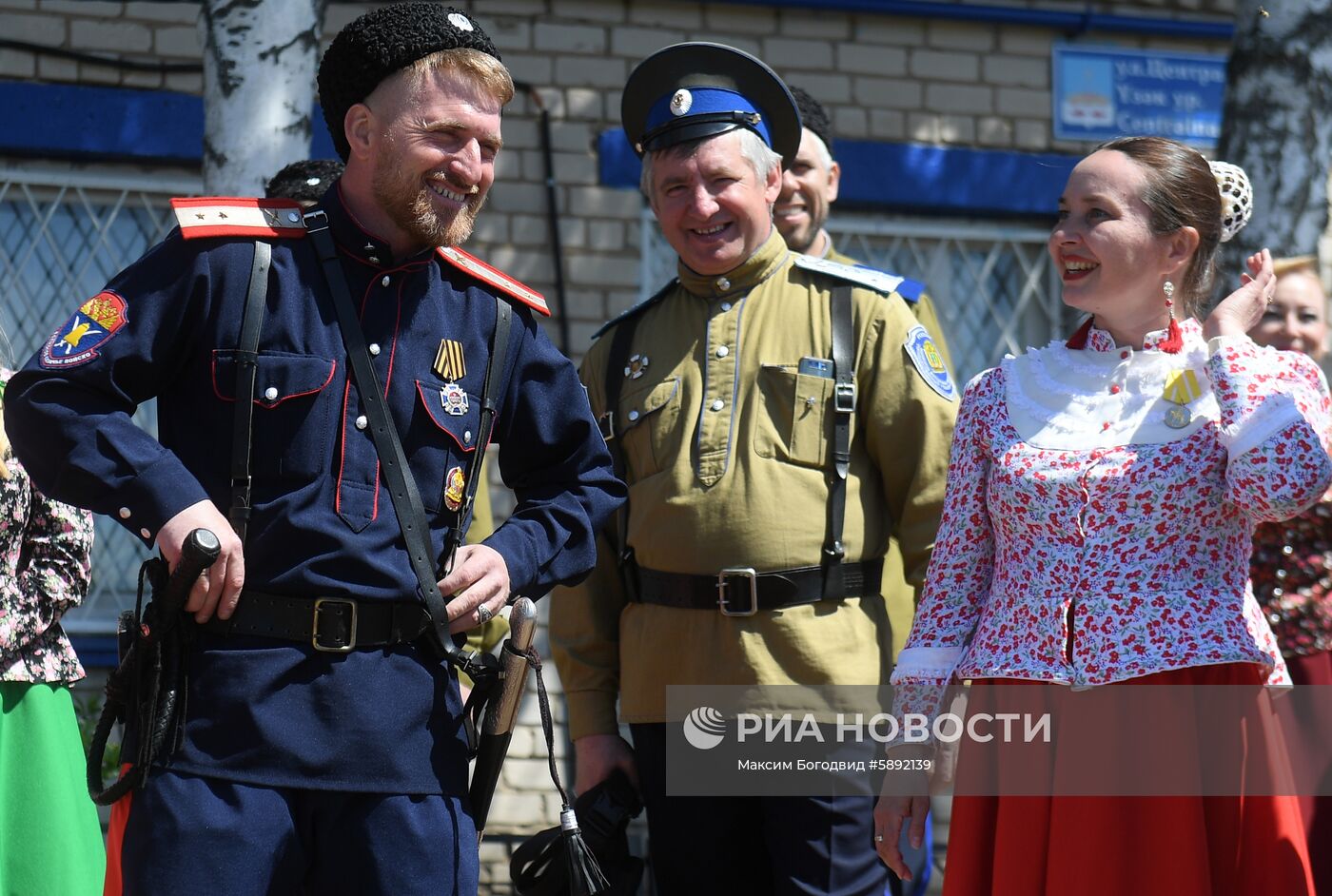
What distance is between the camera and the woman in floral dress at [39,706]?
362cm

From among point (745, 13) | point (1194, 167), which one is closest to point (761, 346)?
point (1194, 167)

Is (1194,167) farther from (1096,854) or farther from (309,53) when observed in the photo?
(309,53)

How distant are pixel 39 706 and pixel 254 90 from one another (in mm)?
1843

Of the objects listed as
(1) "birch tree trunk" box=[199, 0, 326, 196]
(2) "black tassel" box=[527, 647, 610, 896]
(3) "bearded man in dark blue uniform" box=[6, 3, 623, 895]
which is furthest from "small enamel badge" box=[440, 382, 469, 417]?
(1) "birch tree trunk" box=[199, 0, 326, 196]

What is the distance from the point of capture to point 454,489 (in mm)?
2689

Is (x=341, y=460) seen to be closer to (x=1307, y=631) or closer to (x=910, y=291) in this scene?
(x=910, y=291)

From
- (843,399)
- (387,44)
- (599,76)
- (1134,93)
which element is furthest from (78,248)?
(1134,93)

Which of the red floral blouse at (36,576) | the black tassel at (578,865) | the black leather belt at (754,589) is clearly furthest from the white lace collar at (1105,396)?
the red floral blouse at (36,576)

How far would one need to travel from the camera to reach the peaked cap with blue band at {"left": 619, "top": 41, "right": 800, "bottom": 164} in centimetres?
383

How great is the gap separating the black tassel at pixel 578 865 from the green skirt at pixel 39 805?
1.41 meters

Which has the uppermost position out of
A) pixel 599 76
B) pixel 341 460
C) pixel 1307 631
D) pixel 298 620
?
pixel 599 76

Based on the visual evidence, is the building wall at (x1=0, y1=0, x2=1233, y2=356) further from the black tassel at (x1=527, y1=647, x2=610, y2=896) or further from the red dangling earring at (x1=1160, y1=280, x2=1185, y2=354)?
the black tassel at (x1=527, y1=647, x2=610, y2=896)

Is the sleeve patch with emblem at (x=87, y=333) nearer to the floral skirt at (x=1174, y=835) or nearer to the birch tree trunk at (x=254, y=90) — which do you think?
the floral skirt at (x=1174, y=835)

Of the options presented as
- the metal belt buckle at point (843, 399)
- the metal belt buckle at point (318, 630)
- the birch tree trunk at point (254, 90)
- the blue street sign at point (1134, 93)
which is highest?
the blue street sign at point (1134, 93)
